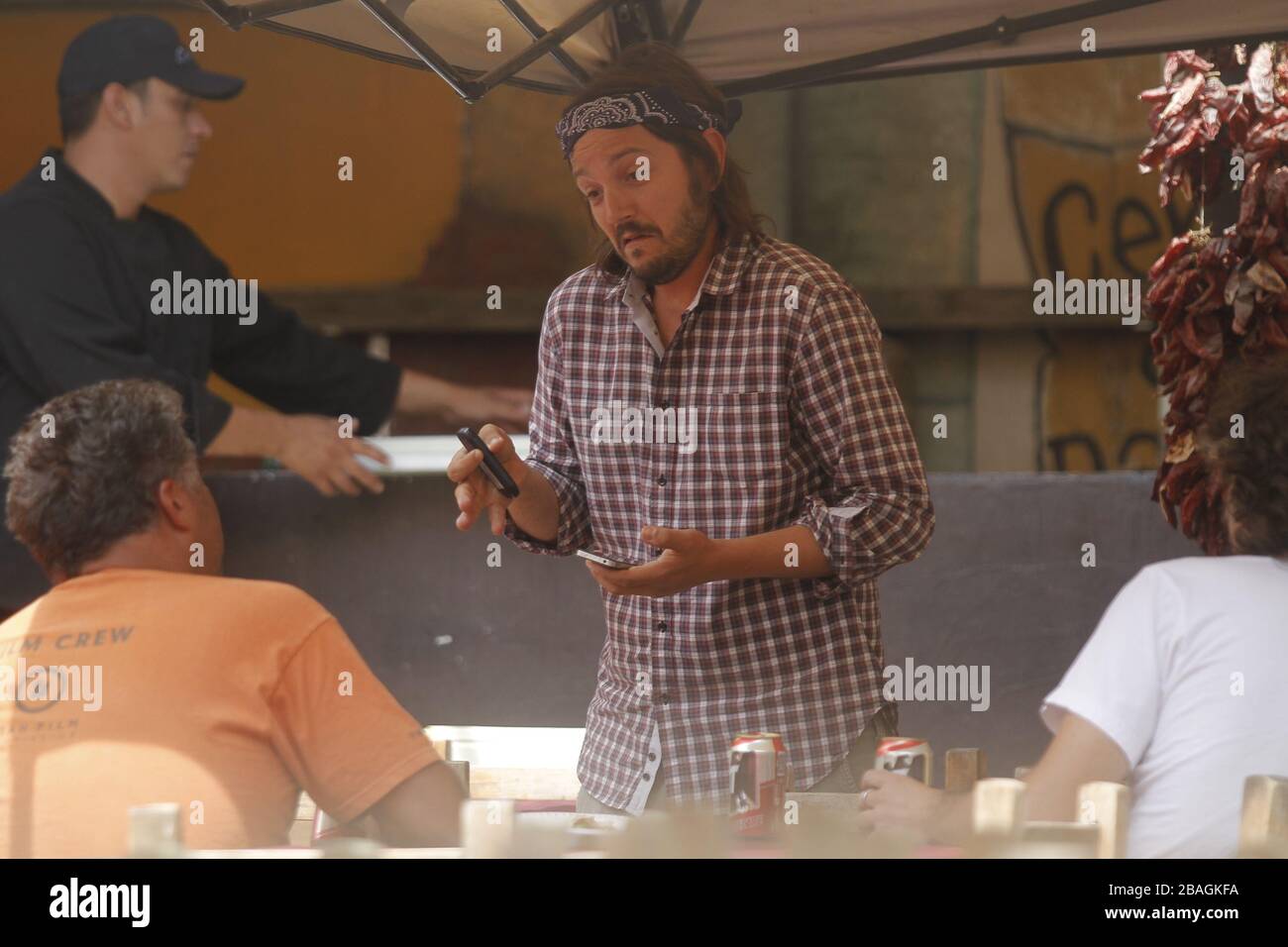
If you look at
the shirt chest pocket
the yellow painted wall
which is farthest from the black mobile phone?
the yellow painted wall

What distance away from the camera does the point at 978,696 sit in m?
4.32

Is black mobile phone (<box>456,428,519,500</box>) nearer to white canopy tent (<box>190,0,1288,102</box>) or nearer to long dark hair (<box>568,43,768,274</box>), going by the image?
long dark hair (<box>568,43,768,274</box>)

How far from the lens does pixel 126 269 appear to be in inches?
173

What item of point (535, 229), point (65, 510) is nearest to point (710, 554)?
point (65, 510)

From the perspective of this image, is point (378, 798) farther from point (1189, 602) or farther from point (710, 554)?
point (1189, 602)

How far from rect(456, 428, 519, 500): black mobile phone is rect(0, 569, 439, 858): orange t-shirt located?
0.49 meters

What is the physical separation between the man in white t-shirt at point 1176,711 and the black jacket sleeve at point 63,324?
2946mm

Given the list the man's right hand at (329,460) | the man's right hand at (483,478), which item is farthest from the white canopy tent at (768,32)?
the man's right hand at (329,460)

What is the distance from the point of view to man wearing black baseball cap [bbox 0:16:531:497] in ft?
13.6

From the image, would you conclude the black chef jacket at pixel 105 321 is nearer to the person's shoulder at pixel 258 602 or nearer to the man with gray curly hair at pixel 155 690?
the man with gray curly hair at pixel 155 690

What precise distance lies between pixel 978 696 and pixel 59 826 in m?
2.93

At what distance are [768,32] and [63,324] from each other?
6.97 ft

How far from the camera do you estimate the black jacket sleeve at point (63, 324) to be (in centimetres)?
412
